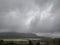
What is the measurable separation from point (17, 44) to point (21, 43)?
0.26m

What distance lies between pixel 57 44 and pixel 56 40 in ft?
0.79

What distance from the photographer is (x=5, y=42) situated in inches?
310

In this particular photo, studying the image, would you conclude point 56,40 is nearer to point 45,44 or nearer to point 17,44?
point 45,44

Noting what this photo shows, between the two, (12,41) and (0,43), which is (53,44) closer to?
(12,41)

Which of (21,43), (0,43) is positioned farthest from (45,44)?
(0,43)

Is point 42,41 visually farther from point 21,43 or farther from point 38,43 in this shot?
point 21,43

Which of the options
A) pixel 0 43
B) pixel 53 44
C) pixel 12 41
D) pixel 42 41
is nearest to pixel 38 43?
pixel 42 41

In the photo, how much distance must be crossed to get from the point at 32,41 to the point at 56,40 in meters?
1.44

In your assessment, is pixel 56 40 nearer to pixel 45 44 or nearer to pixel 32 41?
pixel 45 44

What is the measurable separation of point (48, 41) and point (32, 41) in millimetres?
960

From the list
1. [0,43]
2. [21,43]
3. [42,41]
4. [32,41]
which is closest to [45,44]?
[42,41]

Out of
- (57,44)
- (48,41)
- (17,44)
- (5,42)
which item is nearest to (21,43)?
(17,44)

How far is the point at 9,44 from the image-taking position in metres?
7.87

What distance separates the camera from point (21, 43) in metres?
7.80
